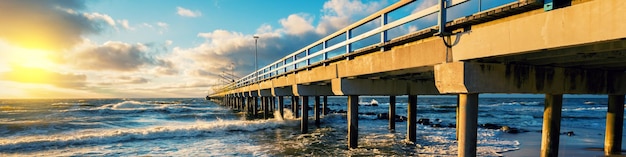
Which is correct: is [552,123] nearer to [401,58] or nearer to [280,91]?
[401,58]

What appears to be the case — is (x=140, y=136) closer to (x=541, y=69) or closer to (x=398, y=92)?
(x=398, y=92)

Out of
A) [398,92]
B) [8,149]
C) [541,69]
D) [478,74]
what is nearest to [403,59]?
[478,74]

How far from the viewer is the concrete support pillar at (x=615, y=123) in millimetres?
10317

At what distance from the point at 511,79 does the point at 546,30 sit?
6.63 feet

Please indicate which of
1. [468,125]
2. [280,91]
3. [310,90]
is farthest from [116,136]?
[468,125]

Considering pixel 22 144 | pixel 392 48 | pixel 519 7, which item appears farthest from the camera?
pixel 22 144

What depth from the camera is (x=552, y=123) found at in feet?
27.5

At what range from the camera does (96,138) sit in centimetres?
1688

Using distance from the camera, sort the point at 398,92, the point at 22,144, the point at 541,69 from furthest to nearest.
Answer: the point at 22,144, the point at 398,92, the point at 541,69

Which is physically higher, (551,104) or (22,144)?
(551,104)

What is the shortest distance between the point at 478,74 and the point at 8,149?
18220 mm

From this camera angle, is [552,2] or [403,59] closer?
[552,2]

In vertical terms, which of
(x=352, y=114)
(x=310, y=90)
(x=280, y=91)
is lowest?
(x=352, y=114)

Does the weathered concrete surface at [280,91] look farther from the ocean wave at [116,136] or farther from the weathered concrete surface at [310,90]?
the weathered concrete surface at [310,90]
